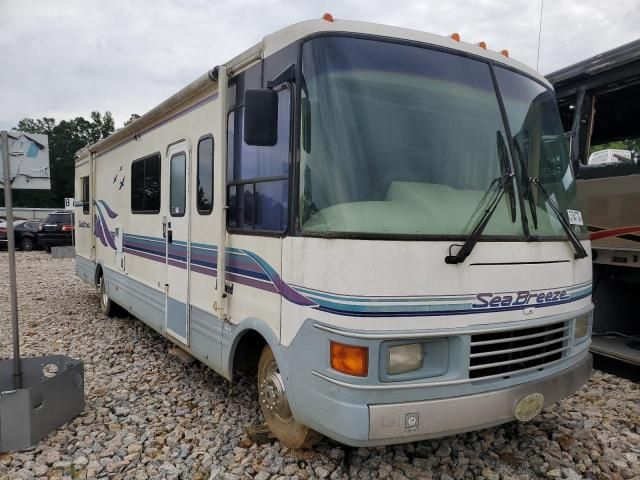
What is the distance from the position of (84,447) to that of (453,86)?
3.49 metres

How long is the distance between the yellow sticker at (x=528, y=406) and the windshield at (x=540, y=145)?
38.7 inches

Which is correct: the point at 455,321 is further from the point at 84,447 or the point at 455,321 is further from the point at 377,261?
the point at 84,447

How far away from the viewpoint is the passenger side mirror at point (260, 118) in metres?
2.97

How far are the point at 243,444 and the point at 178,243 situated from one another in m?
1.93

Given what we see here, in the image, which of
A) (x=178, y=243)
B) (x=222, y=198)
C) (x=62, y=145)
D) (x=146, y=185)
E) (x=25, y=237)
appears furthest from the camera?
(x=62, y=145)

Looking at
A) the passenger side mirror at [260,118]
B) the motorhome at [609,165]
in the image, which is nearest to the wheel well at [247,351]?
the passenger side mirror at [260,118]

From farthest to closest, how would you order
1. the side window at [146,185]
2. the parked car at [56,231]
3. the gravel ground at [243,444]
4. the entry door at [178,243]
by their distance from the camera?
the parked car at [56,231]
the side window at [146,185]
the entry door at [178,243]
the gravel ground at [243,444]

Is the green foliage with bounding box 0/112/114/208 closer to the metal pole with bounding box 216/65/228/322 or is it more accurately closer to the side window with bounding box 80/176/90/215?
the side window with bounding box 80/176/90/215

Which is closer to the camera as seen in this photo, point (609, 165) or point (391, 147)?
point (391, 147)

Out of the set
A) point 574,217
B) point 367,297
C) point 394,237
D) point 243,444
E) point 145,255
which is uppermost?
point 574,217

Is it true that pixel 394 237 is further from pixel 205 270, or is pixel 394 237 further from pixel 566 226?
pixel 205 270

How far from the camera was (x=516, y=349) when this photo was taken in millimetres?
2961

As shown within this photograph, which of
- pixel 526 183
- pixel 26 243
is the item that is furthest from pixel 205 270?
pixel 26 243

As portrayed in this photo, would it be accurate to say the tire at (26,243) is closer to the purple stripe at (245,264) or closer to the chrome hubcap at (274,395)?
the purple stripe at (245,264)
